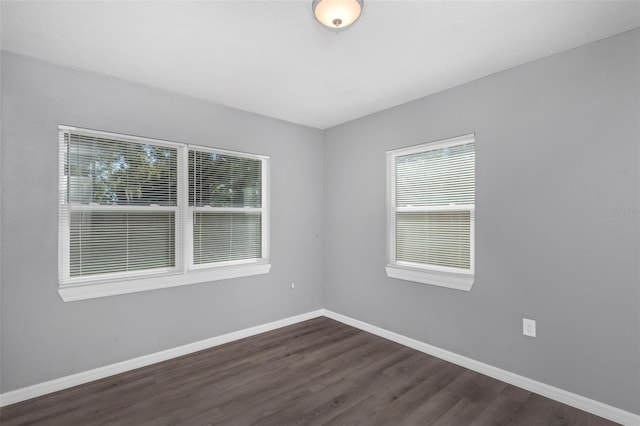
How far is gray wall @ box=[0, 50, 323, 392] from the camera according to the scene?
2.43 meters

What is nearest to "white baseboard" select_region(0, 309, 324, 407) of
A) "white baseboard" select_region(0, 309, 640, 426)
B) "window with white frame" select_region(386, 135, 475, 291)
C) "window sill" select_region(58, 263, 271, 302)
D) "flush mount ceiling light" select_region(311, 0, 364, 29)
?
"white baseboard" select_region(0, 309, 640, 426)

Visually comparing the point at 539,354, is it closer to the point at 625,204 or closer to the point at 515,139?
the point at 625,204

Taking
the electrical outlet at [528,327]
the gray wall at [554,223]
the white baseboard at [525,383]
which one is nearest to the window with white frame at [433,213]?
the gray wall at [554,223]

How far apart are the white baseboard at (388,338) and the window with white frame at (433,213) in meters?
0.69

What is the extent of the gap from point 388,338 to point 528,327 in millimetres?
1499

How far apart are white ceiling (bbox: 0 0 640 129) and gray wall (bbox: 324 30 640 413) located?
25 centimetres

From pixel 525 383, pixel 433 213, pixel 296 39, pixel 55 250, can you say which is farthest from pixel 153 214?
pixel 525 383

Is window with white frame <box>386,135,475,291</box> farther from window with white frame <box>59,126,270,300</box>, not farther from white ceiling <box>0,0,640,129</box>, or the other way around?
window with white frame <box>59,126,270,300</box>

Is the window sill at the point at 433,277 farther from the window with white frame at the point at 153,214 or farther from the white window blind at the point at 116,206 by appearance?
the white window blind at the point at 116,206

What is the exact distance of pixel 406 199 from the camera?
143 inches

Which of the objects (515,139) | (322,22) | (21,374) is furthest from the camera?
(515,139)

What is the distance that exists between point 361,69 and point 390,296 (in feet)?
8.05

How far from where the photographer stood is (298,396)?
2518 millimetres

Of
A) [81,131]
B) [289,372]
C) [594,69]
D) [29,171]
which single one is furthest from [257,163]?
[594,69]
